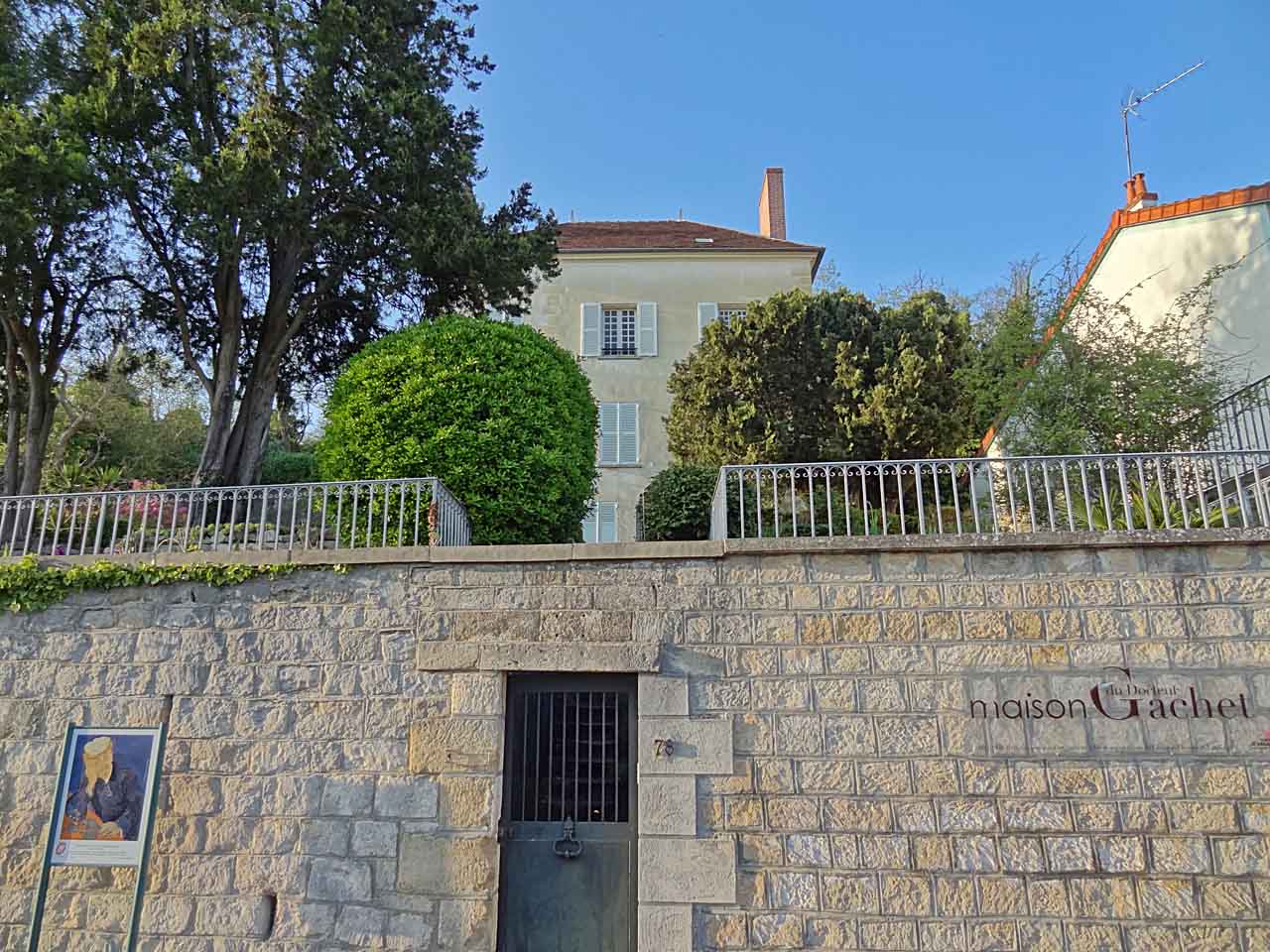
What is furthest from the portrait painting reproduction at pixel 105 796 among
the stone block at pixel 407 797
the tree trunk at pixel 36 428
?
the tree trunk at pixel 36 428

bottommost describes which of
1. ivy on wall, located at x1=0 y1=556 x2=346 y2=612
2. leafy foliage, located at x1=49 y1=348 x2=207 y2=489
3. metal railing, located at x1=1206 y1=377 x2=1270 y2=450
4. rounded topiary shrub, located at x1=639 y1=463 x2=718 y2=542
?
ivy on wall, located at x1=0 y1=556 x2=346 y2=612

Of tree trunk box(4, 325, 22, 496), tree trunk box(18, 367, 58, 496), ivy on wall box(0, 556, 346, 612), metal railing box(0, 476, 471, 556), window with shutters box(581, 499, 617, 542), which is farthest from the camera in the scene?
window with shutters box(581, 499, 617, 542)

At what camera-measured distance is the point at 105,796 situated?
18.7 ft

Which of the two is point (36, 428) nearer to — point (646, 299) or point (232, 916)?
point (232, 916)

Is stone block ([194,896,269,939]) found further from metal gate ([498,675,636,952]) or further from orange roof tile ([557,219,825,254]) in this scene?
orange roof tile ([557,219,825,254])

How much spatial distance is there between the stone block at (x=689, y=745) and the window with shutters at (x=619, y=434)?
11.0 m

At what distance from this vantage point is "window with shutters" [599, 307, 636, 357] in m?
17.3

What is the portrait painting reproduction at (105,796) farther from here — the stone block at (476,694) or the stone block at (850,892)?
the stone block at (850,892)

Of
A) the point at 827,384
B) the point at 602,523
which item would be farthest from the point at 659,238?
the point at 827,384

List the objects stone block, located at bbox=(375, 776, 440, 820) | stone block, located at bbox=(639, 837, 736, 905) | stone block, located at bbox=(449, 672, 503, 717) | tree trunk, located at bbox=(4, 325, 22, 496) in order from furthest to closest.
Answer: tree trunk, located at bbox=(4, 325, 22, 496)
stone block, located at bbox=(449, 672, 503, 717)
stone block, located at bbox=(375, 776, 440, 820)
stone block, located at bbox=(639, 837, 736, 905)

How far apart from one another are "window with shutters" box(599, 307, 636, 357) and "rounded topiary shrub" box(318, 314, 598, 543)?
918 cm

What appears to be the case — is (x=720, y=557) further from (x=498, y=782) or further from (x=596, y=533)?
(x=596, y=533)

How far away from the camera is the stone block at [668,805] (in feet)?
17.4

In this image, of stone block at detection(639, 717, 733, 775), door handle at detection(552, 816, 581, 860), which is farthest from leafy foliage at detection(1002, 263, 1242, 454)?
door handle at detection(552, 816, 581, 860)
